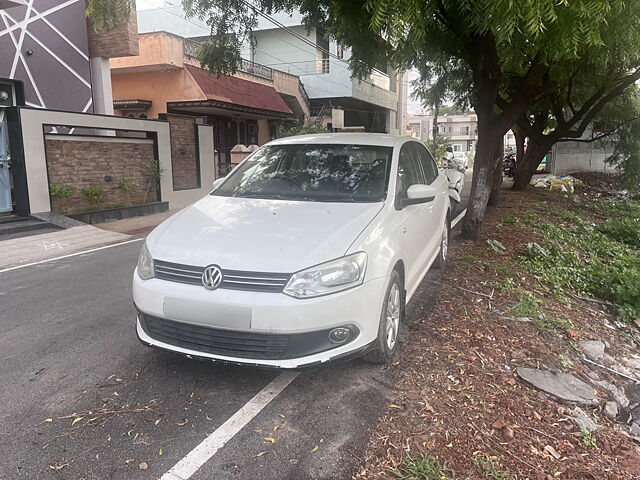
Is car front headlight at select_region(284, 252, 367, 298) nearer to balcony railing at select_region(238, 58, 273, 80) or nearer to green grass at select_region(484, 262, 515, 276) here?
green grass at select_region(484, 262, 515, 276)

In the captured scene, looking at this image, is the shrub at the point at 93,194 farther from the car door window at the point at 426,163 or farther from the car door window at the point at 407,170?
the car door window at the point at 407,170

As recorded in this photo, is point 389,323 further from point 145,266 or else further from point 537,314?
point 537,314

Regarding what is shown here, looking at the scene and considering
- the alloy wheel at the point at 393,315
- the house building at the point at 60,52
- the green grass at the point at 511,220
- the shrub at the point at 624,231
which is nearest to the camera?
the alloy wheel at the point at 393,315

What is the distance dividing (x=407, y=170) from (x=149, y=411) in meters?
3.03

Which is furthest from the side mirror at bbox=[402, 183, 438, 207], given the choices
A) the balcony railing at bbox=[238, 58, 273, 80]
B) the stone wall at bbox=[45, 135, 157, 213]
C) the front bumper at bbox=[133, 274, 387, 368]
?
the balcony railing at bbox=[238, 58, 273, 80]

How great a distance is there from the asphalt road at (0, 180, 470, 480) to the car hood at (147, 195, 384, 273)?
3.00 ft

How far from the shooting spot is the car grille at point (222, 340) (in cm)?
311

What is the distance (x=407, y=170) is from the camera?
15.8 feet

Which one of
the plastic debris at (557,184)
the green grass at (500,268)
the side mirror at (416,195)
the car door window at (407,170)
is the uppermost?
Result: the car door window at (407,170)

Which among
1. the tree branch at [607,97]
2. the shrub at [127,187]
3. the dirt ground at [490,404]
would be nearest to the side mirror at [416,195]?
the dirt ground at [490,404]

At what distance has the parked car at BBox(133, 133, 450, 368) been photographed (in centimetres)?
309

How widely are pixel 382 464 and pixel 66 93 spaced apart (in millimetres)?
14067

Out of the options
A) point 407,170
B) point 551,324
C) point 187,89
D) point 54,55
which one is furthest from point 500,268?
point 187,89

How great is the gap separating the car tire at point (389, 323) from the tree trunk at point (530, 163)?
51.4ft
